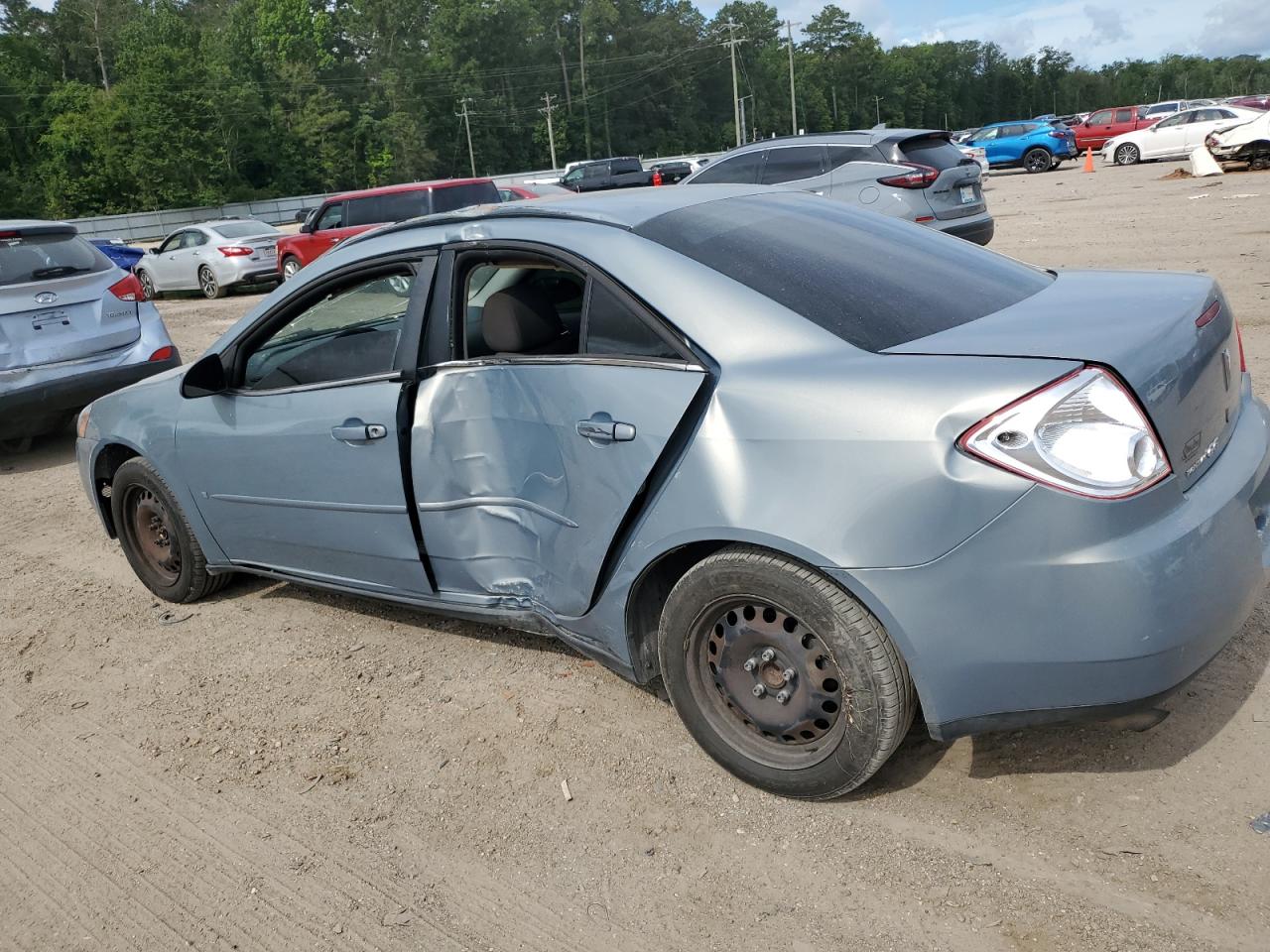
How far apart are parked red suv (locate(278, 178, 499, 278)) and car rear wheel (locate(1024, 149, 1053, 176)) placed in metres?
24.0

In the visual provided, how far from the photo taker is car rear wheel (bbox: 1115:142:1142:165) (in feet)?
105

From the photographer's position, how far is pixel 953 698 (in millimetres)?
2617

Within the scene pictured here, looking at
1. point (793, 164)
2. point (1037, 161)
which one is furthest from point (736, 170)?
point (1037, 161)

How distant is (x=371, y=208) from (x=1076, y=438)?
16260 millimetres

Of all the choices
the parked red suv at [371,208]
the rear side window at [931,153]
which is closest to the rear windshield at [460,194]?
the parked red suv at [371,208]

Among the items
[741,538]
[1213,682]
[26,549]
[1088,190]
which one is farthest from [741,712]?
[1088,190]

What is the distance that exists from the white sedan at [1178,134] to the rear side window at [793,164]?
67.6ft

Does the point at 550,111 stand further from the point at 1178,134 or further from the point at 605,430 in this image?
the point at 605,430

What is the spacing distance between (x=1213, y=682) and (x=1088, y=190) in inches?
915

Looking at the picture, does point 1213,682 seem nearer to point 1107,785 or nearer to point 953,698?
point 1107,785

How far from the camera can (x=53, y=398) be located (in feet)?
25.1

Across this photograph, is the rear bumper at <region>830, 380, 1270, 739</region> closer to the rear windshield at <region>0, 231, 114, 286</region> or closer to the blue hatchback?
the rear windshield at <region>0, 231, 114, 286</region>

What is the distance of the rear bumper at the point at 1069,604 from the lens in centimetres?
242

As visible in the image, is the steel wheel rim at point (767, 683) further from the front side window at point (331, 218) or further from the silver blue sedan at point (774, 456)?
the front side window at point (331, 218)
